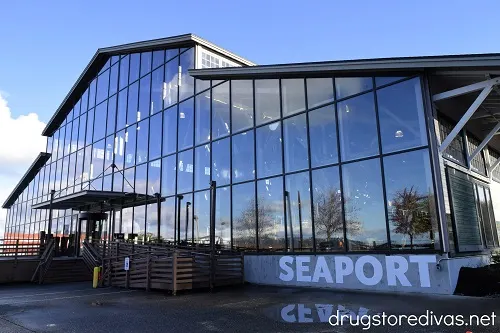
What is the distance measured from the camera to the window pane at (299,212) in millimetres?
13461

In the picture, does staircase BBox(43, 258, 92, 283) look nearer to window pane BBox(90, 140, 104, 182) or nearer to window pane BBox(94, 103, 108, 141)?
window pane BBox(90, 140, 104, 182)

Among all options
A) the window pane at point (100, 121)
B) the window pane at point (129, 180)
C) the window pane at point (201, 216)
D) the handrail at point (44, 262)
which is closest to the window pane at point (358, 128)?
the window pane at point (201, 216)

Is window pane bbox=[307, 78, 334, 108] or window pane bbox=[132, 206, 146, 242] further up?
window pane bbox=[307, 78, 334, 108]

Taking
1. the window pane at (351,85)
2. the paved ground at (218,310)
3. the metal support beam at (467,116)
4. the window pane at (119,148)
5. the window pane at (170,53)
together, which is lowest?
the paved ground at (218,310)

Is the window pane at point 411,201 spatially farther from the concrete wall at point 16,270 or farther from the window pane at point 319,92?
the concrete wall at point 16,270

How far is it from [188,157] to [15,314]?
10738mm

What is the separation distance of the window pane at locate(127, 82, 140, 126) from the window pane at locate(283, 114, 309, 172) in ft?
38.3

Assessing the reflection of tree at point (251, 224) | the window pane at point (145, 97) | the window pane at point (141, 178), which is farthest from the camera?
the window pane at point (145, 97)

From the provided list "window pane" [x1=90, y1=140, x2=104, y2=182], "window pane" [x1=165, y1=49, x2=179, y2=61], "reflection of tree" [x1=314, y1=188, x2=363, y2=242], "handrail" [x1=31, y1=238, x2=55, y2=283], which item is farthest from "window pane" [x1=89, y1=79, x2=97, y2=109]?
"reflection of tree" [x1=314, y1=188, x2=363, y2=242]

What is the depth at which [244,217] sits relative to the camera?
15523 mm

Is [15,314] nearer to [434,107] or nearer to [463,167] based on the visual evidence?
[434,107]

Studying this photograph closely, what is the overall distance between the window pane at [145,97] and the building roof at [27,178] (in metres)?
14.9

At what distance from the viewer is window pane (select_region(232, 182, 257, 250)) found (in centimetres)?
1518

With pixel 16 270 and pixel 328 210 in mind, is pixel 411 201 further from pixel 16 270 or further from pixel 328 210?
pixel 16 270
